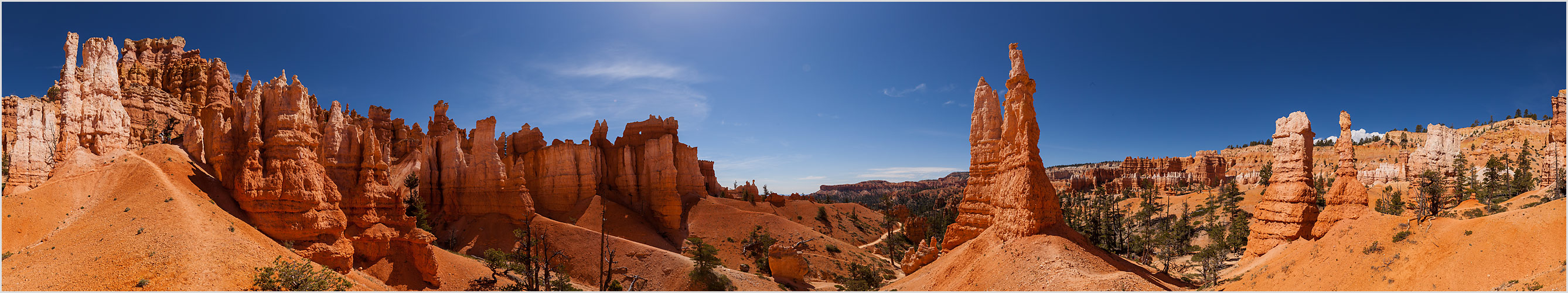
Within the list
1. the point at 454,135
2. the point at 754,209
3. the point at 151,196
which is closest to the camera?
the point at 151,196

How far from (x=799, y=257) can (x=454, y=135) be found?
3153 cm

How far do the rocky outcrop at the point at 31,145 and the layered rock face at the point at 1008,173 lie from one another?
39.3 m

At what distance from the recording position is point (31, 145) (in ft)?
63.5

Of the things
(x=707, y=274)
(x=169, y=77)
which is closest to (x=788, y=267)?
(x=707, y=274)

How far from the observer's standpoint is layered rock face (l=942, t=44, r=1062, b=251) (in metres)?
29.9

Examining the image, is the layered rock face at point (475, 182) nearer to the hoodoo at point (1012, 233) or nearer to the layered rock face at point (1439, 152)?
the hoodoo at point (1012, 233)

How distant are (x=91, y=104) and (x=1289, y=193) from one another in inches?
2122

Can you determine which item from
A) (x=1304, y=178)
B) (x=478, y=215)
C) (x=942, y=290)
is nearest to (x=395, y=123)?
(x=478, y=215)

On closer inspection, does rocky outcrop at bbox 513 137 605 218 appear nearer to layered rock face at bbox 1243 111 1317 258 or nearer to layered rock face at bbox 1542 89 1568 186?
layered rock face at bbox 1243 111 1317 258

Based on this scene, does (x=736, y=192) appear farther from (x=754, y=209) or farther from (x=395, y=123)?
(x=395, y=123)

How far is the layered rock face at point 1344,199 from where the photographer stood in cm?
2794

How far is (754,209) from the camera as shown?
6128cm

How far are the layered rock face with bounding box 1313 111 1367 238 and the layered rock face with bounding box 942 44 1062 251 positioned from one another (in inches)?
489

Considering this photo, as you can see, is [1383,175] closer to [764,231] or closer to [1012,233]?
[1012,233]
